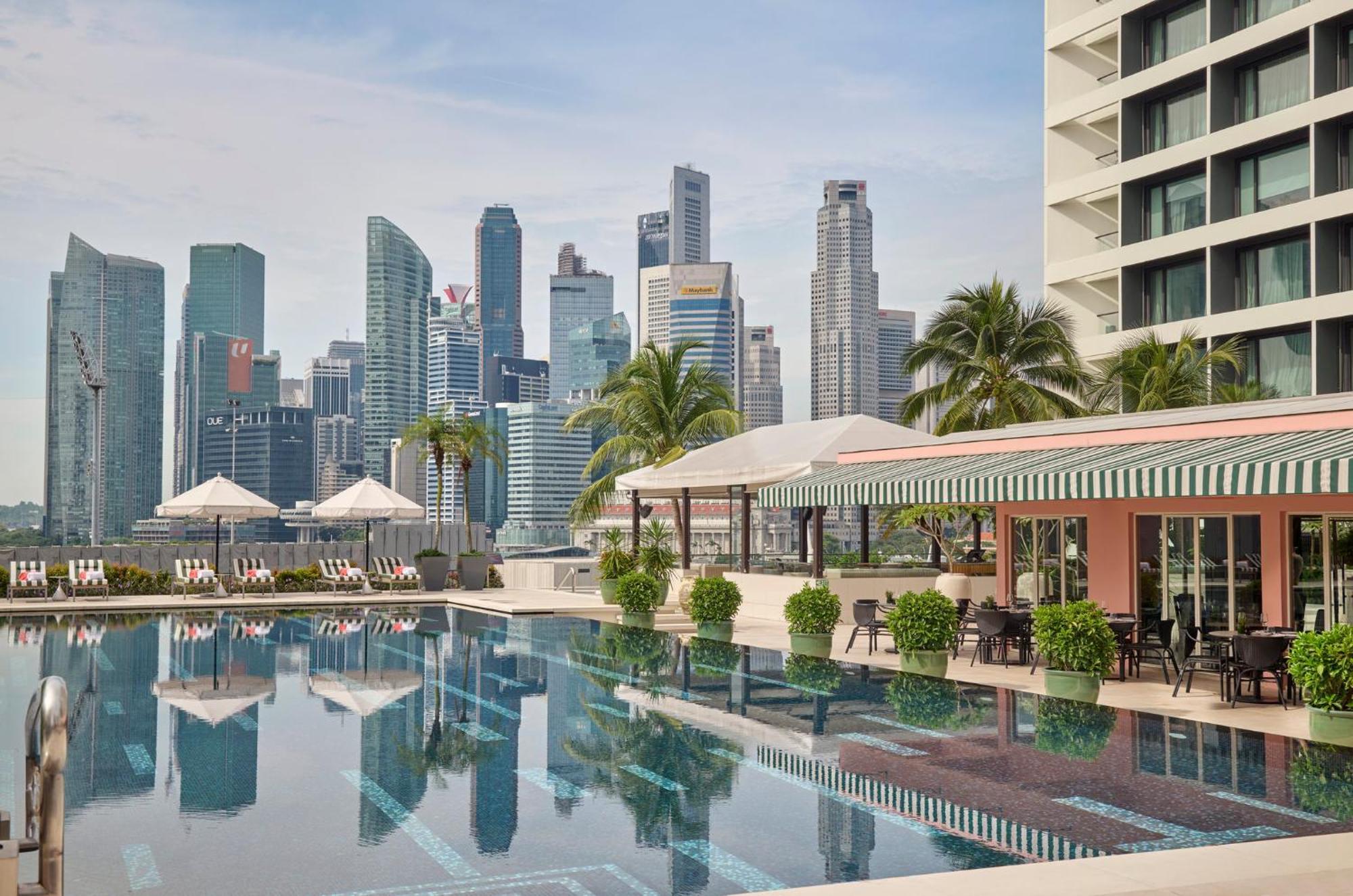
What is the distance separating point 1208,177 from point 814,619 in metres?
31.3

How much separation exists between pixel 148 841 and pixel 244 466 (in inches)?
7552

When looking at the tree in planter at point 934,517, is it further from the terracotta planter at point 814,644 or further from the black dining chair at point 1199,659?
the black dining chair at point 1199,659

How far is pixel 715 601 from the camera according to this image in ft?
64.6

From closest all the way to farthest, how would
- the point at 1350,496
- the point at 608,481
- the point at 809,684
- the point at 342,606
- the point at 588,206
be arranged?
the point at 1350,496 → the point at 809,684 → the point at 342,606 → the point at 608,481 → the point at 588,206

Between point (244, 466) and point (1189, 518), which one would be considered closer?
point (1189, 518)

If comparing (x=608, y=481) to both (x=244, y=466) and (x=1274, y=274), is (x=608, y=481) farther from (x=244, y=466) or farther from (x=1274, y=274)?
(x=244, y=466)

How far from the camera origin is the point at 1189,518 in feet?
52.3

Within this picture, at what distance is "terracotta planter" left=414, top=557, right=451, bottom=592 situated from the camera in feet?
111

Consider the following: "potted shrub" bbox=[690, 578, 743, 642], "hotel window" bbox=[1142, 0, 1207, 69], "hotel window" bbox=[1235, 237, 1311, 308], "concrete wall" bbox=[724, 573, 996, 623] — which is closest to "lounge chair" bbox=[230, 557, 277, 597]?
"concrete wall" bbox=[724, 573, 996, 623]

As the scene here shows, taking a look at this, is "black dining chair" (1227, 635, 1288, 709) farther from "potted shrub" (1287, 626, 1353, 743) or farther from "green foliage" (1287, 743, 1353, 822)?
"green foliage" (1287, 743, 1353, 822)

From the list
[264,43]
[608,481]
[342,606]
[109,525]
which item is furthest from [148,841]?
[109,525]

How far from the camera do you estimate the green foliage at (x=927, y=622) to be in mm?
14906

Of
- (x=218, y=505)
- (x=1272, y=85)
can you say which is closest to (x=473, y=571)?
(x=218, y=505)

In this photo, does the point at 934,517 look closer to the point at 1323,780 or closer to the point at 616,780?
the point at 1323,780
